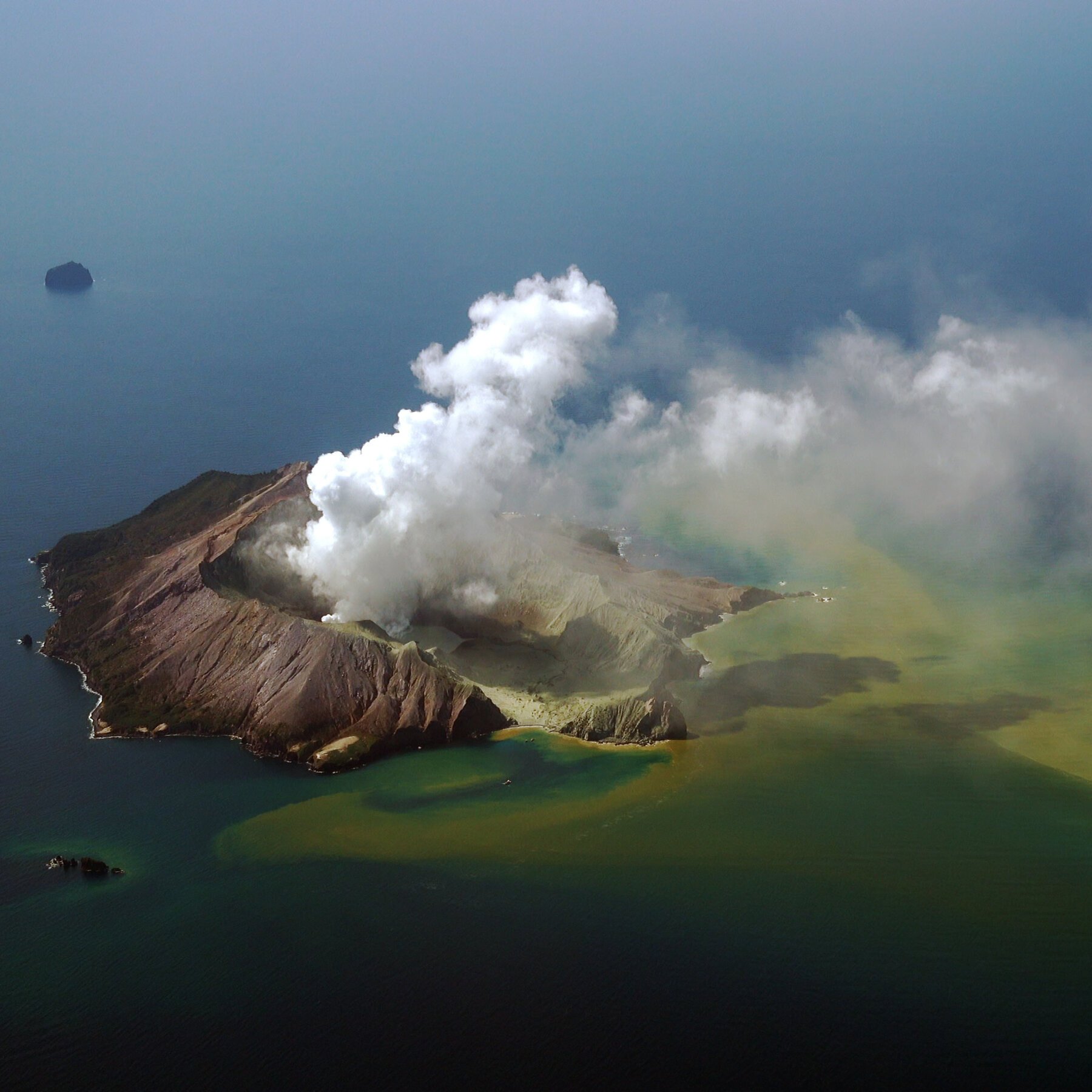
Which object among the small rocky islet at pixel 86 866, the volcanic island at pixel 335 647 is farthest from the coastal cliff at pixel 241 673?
the small rocky islet at pixel 86 866

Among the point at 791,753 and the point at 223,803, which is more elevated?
the point at 791,753

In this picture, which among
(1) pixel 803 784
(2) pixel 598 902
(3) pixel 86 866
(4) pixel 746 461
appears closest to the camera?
(2) pixel 598 902

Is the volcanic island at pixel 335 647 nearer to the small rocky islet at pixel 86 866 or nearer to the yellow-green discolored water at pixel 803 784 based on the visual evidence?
the yellow-green discolored water at pixel 803 784

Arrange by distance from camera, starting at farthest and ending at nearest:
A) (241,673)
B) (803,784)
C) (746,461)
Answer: (746,461) < (241,673) < (803,784)

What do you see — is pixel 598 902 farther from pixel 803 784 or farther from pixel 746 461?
pixel 746 461

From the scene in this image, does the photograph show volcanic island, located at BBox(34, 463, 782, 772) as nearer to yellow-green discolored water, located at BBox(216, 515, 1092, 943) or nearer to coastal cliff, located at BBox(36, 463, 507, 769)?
coastal cliff, located at BBox(36, 463, 507, 769)

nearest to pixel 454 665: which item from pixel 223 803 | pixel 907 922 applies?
pixel 223 803

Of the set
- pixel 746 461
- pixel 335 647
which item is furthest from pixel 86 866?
pixel 746 461

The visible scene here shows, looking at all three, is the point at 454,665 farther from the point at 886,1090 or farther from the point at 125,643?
the point at 886,1090
